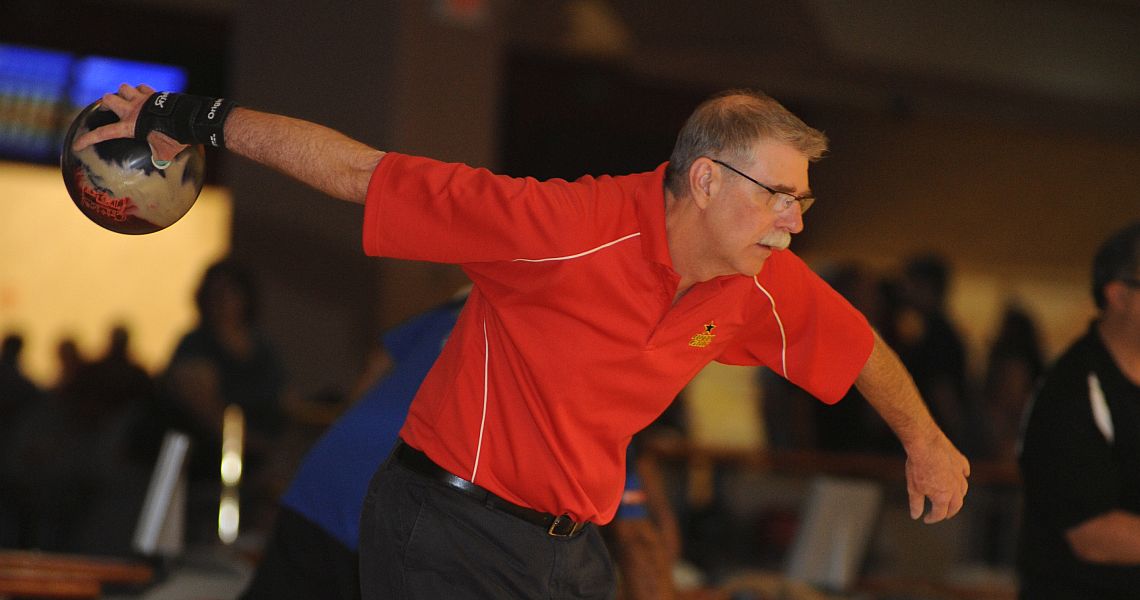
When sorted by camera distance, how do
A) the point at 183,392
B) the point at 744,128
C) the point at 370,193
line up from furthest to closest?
the point at 183,392 < the point at 744,128 < the point at 370,193

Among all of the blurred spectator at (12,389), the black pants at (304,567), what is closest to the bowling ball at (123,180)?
the black pants at (304,567)

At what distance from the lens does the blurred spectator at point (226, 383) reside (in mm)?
6098

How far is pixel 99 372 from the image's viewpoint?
548 centimetres

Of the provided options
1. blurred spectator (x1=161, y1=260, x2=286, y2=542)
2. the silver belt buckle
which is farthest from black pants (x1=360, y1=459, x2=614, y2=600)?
blurred spectator (x1=161, y1=260, x2=286, y2=542)

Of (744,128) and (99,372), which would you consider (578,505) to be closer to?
(744,128)

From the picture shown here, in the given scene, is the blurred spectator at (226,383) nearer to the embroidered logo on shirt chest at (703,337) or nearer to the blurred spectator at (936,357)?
the blurred spectator at (936,357)

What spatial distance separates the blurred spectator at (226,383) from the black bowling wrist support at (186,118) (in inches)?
147

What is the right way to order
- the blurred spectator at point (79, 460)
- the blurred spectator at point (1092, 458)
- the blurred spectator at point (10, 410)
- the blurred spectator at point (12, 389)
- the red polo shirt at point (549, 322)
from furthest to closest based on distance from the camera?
the blurred spectator at point (12, 389) → the blurred spectator at point (10, 410) → the blurred spectator at point (79, 460) → the blurred spectator at point (1092, 458) → the red polo shirt at point (549, 322)

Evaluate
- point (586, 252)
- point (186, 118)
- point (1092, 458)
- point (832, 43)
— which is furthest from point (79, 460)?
point (832, 43)

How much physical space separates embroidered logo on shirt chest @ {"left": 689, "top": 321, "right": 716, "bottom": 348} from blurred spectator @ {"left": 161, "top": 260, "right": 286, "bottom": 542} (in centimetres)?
387

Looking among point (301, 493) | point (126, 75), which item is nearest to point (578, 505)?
point (301, 493)

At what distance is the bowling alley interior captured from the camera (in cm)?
548

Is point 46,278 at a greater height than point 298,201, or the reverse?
point 298,201

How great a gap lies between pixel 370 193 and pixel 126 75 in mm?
9287
